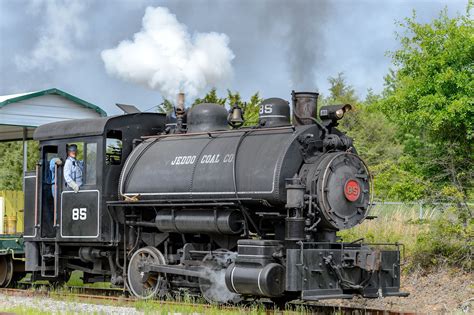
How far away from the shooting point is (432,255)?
14891 mm

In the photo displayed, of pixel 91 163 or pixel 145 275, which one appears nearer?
pixel 145 275

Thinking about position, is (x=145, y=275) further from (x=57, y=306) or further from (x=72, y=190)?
(x=72, y=190)

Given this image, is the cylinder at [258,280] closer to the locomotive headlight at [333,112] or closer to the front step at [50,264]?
the locomotive headlight at [333,112]

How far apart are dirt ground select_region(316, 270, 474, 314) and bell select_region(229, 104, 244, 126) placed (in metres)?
3.75

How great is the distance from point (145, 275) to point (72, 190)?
7.71 feet

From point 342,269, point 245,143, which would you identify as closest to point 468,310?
point 342,269

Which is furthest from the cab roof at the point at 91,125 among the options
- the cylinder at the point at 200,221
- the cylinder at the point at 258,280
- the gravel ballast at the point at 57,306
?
the cylinder at the point at 258,280

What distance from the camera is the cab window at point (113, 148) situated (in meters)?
13.7

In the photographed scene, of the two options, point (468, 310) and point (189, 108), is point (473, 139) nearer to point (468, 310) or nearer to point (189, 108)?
point (468, 310)

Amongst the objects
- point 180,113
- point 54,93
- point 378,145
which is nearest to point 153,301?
point 180,113

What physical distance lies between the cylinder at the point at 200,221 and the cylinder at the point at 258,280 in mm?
769

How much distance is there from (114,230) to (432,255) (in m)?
6.25

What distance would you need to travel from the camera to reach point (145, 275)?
497 inches

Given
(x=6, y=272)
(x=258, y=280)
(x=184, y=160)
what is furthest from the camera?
(x=6, y=272)
